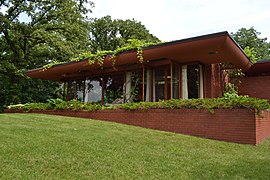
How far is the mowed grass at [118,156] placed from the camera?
13.5 ft

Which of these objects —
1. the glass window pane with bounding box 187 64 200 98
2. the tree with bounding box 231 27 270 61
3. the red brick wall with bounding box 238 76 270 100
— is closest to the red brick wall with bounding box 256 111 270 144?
the glass window pane with bounding box 187 64 200 98

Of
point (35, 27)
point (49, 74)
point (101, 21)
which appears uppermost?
point (101, 21)

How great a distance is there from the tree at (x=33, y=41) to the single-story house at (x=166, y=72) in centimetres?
380

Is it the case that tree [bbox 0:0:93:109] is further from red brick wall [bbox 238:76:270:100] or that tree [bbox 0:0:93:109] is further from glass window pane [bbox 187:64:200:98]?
red brick wall [bbox 238:76:270:100]

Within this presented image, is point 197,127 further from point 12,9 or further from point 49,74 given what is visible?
point 12,9

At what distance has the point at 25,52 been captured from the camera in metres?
18.5

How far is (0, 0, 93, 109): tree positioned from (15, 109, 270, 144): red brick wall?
10090 mm

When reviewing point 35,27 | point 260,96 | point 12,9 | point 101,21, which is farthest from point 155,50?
point 101,21

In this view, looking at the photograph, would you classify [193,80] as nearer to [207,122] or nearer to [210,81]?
[210,81]

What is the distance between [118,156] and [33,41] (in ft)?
51.1

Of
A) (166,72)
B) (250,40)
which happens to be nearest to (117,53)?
(166,72)

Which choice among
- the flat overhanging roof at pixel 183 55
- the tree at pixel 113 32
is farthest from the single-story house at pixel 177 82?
the tree at pixel 113 32

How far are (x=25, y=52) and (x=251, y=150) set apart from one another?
1627 centimetres

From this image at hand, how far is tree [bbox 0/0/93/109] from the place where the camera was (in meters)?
17.5
